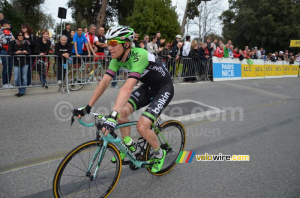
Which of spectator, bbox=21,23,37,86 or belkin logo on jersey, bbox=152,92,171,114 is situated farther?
spectator, bbox=21,23,37,86

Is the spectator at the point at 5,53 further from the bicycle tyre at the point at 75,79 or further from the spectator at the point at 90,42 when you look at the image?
the spectator at the point at 90,42

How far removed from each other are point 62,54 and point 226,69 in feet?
30.6

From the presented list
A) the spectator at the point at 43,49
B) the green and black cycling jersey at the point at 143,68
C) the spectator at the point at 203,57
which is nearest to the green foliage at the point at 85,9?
the spectator at the point at 203,57

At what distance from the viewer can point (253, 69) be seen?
52.3ft

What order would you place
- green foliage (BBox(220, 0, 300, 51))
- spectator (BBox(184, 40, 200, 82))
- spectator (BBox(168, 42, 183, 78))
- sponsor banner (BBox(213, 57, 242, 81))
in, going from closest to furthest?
spectator (BBox(168, 42, 183, 78)), spectator (BBox(184, 40, 200, 82)), sponsor banner (BBox(213, 57, 242, 81)), green foliage (BBox(220, 0, 300, 51))

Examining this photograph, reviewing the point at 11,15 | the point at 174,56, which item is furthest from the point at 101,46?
the point at 11,15

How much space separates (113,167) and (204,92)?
731 cm

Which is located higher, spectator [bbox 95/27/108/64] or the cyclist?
spectator [bbox 95/27/108/64]

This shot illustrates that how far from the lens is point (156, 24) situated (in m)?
25.2

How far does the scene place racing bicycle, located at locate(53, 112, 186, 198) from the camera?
2.54 metres

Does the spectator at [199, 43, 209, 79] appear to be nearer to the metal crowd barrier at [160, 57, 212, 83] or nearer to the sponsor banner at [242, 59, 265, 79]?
the metal crowd barrier at [160, 57, 212, 83]

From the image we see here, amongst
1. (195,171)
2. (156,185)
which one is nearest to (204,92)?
(195,171)

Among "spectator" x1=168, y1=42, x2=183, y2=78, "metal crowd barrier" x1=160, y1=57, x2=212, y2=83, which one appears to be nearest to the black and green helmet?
"metal crowd barrier" x1=160, y1=57, x2=212, y2=83

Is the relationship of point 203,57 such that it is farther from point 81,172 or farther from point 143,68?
point 81,172
